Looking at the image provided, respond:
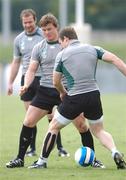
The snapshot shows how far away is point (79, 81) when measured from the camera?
1178cm

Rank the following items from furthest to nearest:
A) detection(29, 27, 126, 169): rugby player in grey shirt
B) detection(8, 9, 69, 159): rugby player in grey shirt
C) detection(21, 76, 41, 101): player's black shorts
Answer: detection(21, 76, 41, 101): player's black shorts → detection(8, 9, 69, 159): rugby player in grey shirt → detection(29, 27, 126, 169): rugby player in grey shirt

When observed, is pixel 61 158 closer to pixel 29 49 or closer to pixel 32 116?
pixel 32 116

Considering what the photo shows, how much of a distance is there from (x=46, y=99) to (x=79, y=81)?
1326 millimetres

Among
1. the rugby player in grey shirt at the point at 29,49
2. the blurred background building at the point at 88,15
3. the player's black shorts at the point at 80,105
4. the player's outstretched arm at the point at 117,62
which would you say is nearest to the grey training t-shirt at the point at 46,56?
the player's black shorts at the point at 80,105

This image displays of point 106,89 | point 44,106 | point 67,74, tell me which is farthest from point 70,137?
point 106,89

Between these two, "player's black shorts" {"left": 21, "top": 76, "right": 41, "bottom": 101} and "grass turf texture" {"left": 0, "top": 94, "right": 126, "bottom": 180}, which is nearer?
"grass turf texture" {"left": 0, "top": 94, "right": 126, "bottom": 180}

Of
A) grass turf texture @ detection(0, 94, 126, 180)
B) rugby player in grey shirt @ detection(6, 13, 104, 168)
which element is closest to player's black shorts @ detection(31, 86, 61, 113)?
rugby player in grey shirt @ detection(6, 13, 104, 168)

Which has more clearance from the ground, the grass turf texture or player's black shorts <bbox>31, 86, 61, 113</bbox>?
player's black shorts <bbox>31, 86, 61, 113</bbox>

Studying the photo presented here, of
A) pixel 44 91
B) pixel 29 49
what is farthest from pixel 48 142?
pixel 29 49

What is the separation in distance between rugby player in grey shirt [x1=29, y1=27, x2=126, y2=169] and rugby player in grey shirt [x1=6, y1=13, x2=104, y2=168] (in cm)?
66

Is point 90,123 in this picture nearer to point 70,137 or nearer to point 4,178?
point 4,178

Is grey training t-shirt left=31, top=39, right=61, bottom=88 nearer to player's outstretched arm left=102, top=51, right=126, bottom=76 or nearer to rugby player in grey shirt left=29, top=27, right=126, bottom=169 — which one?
rugby player in grey shirt left=29, top=27, right=126, bottom=169

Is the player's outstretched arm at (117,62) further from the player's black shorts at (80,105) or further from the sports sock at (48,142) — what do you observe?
the sports sock at (48,142)

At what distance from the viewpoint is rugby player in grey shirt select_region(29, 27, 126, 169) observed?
11719 millimetres
